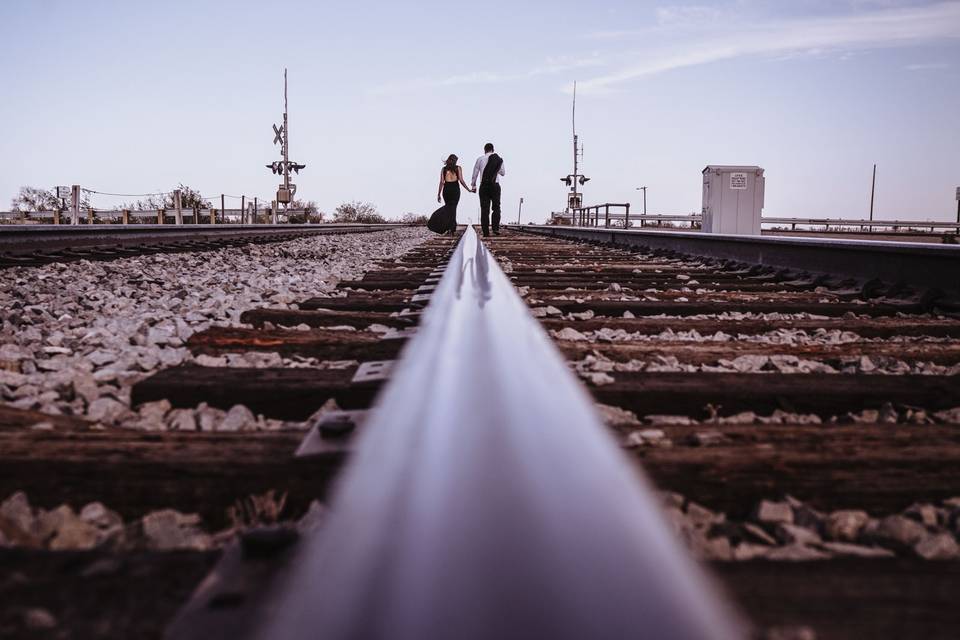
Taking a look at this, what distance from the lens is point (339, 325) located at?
3201mm

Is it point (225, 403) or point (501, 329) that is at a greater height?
point (501, 329)

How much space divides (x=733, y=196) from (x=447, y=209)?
20.6 ft

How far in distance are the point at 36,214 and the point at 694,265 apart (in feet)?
116

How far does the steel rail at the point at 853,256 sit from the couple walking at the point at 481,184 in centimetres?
599

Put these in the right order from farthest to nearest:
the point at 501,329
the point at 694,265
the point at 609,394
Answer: the point at 694,265 < the point at 609,394 < the point at 501,329

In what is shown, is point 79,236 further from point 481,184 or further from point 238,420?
point 238,420

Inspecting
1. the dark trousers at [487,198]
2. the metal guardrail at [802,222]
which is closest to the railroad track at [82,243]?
the dark trousers at [487,198]

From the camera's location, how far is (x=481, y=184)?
13.8 metres

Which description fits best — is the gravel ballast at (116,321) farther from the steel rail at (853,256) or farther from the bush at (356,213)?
the bush at (356,213)

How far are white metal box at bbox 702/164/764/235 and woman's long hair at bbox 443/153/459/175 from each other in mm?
5824

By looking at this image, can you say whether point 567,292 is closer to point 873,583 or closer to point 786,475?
point 786,475

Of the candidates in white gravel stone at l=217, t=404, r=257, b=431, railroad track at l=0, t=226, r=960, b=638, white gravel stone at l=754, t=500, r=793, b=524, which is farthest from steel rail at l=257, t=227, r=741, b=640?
white gravel stone at l=217, t=404, r=257, b=431

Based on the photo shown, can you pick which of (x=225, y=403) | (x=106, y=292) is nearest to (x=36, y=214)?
(x=106, y=292)

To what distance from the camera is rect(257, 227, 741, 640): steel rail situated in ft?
1.65
